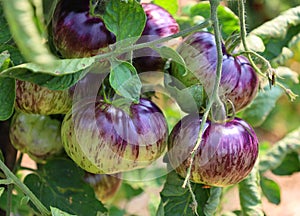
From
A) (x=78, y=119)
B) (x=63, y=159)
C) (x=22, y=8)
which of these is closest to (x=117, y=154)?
(x=78, y=119)

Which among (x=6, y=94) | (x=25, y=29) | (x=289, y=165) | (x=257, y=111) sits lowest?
(x=289, y=165)

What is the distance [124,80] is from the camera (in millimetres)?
532

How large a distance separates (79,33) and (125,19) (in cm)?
6

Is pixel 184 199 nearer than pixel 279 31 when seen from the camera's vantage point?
Yes

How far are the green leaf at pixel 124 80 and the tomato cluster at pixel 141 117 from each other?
2.1 inches

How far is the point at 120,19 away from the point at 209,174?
0.59 feet

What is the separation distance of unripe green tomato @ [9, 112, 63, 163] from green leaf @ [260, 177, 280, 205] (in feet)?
1.30

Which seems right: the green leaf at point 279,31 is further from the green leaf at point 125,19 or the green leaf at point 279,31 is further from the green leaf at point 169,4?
the green leaf at point 125,19

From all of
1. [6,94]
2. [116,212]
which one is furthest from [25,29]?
[116,212]

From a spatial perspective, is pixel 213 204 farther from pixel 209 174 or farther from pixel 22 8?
pixel 22 8

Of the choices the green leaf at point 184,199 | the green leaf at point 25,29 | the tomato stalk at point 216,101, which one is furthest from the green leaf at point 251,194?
the green leaf at point 25,29

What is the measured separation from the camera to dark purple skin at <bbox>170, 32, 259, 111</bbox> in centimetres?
60

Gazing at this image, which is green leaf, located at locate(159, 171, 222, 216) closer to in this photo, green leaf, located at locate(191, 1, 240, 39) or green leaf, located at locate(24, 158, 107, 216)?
green leaf, located at locate(24, 158, 107, 216)

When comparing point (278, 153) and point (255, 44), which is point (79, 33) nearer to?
point (255, 44)
